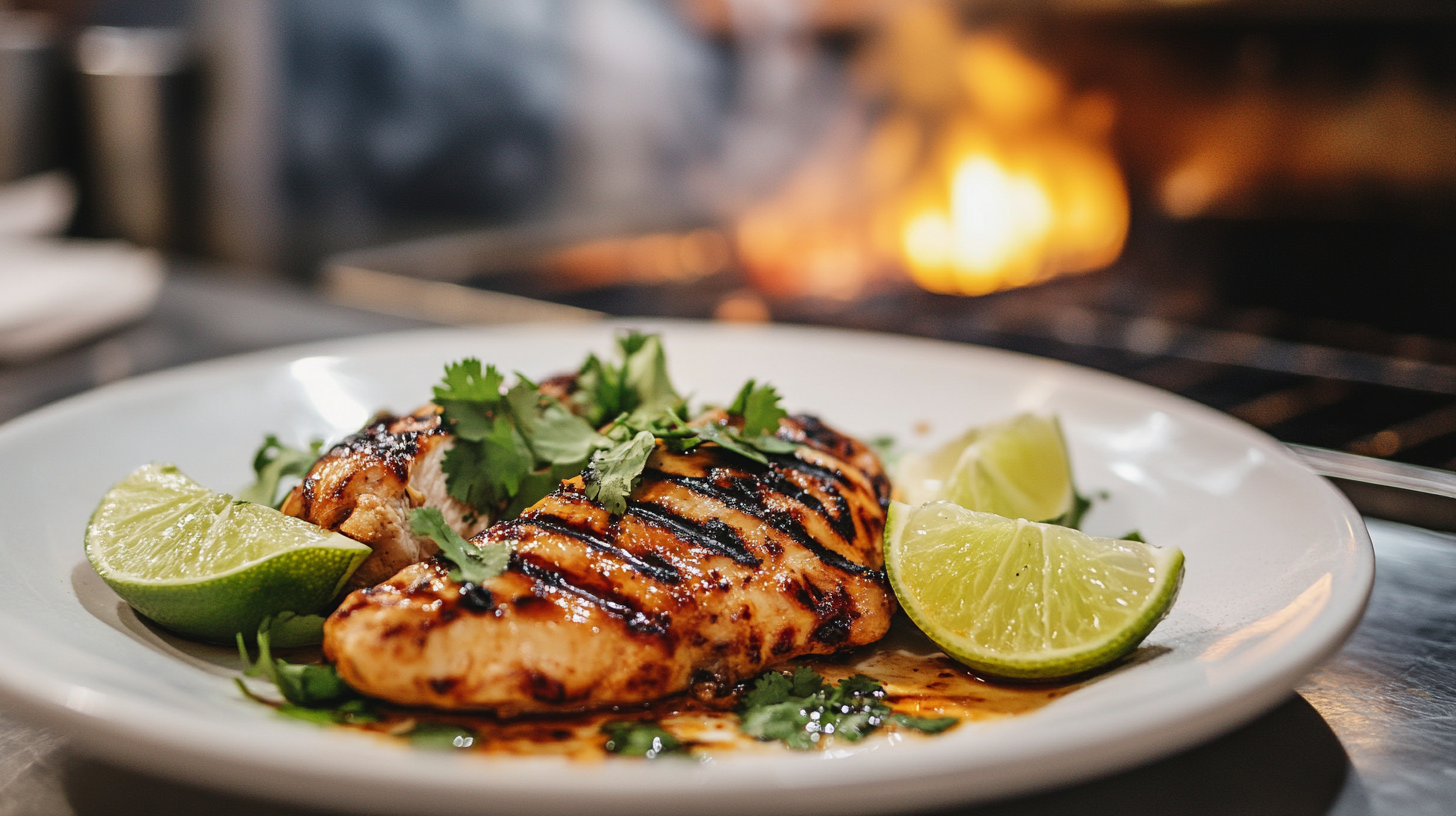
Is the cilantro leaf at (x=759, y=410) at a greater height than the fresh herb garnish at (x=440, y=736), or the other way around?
the cilantro leaf at (x=759, y=410)

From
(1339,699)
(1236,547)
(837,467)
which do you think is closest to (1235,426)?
(1236,547)

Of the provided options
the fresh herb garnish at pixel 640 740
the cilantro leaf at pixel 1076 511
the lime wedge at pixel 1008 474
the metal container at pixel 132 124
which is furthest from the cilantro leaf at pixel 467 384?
the metal container at pixel 132 124

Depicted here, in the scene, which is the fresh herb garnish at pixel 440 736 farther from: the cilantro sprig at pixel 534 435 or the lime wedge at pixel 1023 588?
the lime wedge at pixel 1023 588

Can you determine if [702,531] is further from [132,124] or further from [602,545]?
[132,124]

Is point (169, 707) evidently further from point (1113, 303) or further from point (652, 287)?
point (1113, 303)

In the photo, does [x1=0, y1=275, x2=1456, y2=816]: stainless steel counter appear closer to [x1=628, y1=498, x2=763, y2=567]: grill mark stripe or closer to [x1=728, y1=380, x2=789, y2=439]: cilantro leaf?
[x1=628, y1=498, x2=763, y2=567]: grill mark stripe

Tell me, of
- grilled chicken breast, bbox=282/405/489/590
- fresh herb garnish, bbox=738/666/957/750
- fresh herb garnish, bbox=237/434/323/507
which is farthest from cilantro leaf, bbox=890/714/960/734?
fresh herb garnish, bbox=237/434/323/507
